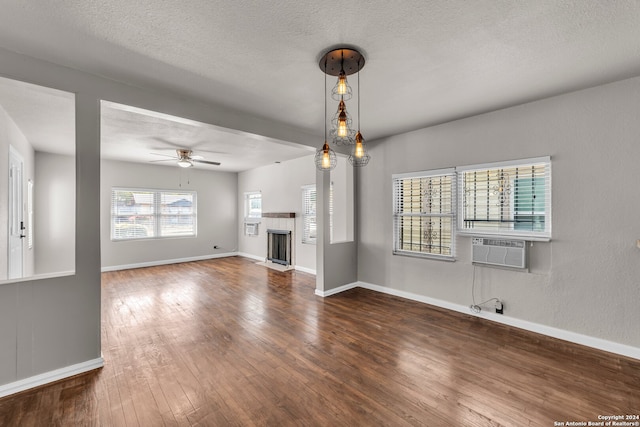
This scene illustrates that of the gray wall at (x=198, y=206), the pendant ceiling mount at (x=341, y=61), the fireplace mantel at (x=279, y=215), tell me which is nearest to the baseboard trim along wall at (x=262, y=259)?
the gray wall at (x=198, y=206)

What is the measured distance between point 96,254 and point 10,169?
89.8 inches

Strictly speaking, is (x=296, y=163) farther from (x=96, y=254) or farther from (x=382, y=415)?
(x=382, y=415)

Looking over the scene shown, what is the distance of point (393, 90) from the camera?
281 centimetres

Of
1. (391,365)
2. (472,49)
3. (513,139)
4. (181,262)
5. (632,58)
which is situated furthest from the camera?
(181,262)

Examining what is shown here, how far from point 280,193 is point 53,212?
4.80 m

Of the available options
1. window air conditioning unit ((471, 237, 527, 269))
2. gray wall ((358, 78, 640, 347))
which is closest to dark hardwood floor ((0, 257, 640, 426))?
gray wall ((358, 78, 640, 347))

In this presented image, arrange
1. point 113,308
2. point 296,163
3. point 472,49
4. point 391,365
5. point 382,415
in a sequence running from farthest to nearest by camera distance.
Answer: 1. point 296,163
2. point 113,308
3. point 391,365
4. point 472,49
5. point 382,415

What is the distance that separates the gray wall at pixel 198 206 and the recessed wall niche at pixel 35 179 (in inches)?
A: 26.5

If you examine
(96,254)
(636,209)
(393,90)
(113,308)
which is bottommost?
(113,308)

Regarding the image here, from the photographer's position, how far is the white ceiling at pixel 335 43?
170 centimetres

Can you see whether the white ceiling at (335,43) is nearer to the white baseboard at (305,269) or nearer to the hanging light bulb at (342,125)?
the hanging light bulb at (342,125)

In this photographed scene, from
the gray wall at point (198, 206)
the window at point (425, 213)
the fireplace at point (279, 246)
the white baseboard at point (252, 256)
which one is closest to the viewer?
the window at point (425, 213)

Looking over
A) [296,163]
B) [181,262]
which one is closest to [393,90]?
[296,163]

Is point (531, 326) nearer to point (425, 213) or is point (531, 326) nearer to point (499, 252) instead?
point (499, 252)
